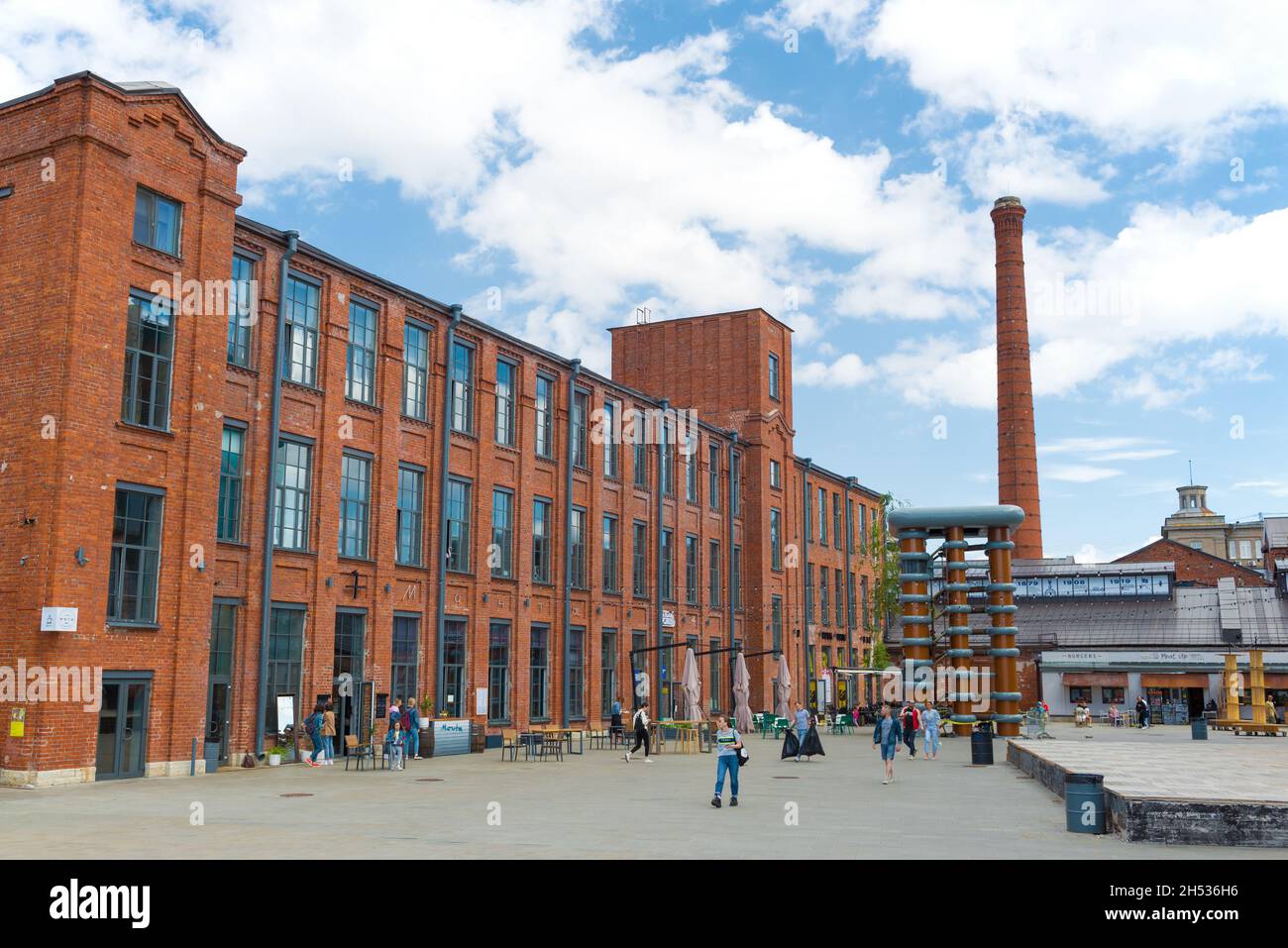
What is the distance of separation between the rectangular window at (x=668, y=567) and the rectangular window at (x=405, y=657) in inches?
622

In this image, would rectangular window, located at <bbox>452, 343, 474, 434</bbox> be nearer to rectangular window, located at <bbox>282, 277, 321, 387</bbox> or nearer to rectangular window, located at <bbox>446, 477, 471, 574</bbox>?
rectangular window, located at <bbox>446, 477, 471, 574</bbox>

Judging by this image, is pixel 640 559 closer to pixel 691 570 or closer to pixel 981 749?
pixel 691 570

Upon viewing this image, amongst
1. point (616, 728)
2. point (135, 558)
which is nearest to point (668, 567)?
point (616, 728)

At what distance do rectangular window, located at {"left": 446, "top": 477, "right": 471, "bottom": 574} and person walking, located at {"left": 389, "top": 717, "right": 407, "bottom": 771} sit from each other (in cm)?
843

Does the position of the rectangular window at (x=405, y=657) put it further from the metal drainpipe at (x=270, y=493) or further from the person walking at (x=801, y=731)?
the person walking at (x=801, y=731)

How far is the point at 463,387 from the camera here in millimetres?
34531

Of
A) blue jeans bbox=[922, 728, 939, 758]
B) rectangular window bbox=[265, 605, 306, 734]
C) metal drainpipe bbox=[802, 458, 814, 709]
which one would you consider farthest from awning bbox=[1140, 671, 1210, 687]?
rectangular window bbox=[265, 605, 306, 734]

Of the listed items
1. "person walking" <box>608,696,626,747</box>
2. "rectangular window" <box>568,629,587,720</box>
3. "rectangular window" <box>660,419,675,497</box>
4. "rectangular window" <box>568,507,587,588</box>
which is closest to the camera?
"person walking" <box>608,696,626,747</box>

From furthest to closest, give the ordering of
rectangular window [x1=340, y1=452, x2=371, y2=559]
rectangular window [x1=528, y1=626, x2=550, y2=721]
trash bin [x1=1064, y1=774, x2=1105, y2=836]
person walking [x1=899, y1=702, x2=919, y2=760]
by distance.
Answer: rectangular window [x1=528, y1=626, x2=550, y2=721], person walking [x1=899, y1=702, x2=919, y2=760], rectangular window [x1=340, y1=452, x2=371, y2=559], trash bin [x1=1064, y1=774, x2=1105, y2=836]

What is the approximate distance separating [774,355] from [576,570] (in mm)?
19681

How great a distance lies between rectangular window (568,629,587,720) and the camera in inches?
1542

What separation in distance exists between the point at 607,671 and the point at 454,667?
9581 mm
